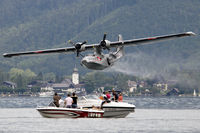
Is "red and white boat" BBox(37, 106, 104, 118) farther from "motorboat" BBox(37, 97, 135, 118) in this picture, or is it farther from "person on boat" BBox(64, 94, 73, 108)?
"person on boat" BBox(64, 94, 73, 108)

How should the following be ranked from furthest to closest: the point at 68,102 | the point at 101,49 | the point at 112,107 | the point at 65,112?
the point at 101,49
the point at 112,107
the point at 68,102
the point at 65,112

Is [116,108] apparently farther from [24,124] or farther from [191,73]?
[191,73]

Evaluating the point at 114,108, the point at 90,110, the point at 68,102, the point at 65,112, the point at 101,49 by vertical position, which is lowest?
the point at 65,112

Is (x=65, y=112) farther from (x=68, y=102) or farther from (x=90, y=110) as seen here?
(x=90, y=110)

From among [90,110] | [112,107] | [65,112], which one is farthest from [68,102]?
[112,107]

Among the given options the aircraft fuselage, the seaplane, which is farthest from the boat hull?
the seaplane

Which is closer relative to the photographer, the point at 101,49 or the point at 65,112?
the point at 65,112

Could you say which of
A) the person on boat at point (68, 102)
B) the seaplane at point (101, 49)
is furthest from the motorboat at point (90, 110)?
the seaplane at point (101, 49)

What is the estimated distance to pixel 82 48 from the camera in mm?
62969

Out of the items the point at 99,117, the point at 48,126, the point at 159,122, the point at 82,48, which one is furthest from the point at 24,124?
the point at 82,48

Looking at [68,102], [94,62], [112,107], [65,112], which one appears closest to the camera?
[65,112]

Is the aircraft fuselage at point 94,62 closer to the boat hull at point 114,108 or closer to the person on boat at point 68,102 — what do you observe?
the boat hull at point 114,108

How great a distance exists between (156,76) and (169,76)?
4.51 m

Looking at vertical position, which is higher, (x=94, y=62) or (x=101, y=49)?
(x=101, y=49)
